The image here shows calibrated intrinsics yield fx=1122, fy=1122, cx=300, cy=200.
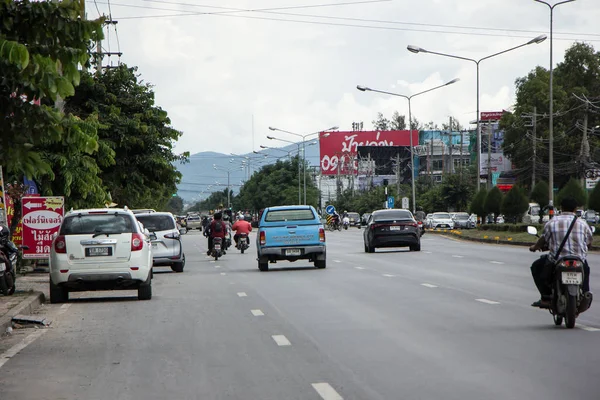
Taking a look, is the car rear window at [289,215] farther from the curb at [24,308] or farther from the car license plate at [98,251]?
the car license plate at [98,251]

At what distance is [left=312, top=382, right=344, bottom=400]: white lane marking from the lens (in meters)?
8.86

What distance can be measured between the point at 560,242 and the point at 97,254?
8893mm

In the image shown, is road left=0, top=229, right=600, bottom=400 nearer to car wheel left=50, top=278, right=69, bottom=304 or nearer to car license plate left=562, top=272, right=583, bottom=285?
car wheel left=50, top=278, right=69, bottom=304

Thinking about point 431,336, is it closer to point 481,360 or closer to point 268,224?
point 481,360

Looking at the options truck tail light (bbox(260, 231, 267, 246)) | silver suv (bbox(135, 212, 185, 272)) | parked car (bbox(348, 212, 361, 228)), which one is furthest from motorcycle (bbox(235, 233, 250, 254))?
parked car (bbox(348, 212, 361, 228))

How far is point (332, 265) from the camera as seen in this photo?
32062 mm

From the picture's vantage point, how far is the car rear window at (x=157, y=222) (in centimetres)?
3111

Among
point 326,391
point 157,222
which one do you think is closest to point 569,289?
point 326,391

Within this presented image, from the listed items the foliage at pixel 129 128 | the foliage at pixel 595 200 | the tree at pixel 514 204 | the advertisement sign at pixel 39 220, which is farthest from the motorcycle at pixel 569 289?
the tree at pixel 514 204

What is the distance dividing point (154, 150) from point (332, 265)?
13978 mm

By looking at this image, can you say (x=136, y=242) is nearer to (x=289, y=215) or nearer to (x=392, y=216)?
(x=289, y=215)

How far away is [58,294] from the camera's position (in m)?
20.0

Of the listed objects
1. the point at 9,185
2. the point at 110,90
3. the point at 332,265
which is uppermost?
the point at 110,90

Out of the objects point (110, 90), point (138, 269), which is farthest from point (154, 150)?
point (138, 269)
